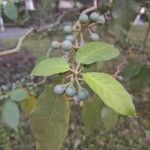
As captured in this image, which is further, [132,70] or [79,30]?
[132,70]

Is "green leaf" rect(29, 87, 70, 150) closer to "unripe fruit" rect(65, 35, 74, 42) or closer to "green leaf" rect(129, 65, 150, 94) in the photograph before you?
"unripe fruit" rect(65, 35, 74, 42)

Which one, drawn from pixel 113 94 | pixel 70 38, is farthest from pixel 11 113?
pixel 113 94

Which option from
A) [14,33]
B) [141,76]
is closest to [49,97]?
[141,76]

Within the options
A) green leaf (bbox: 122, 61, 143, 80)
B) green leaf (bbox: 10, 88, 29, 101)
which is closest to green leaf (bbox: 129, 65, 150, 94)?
green leaf (bbox: 122, 61, 143, 80)

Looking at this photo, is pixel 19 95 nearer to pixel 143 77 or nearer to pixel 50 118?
pixel 143 77

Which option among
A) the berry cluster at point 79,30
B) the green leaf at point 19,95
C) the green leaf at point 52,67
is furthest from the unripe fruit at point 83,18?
the green leaf at point 19,95
